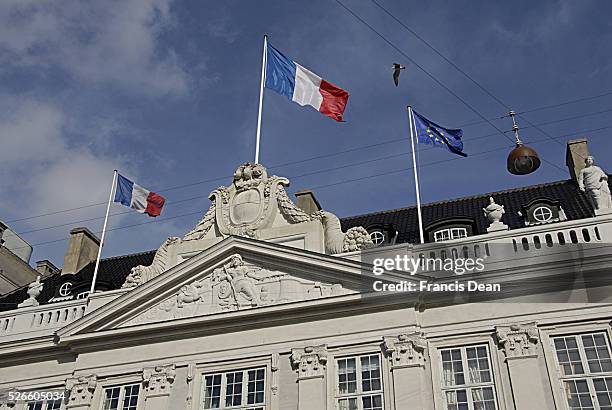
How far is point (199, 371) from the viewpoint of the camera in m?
19.6

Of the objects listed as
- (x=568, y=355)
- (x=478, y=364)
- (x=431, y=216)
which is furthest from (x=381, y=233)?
(x=568, y=355)

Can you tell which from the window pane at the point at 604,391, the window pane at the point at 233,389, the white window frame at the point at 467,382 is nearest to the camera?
the window pane at the point at 604,391

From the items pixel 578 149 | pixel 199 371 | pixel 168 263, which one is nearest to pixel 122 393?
pixel 199 371

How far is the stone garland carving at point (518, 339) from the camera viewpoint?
1705 cm

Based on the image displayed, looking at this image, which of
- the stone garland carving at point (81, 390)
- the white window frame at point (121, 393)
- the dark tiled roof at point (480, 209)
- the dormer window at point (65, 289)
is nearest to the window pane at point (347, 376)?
the white window frame at point (121, 393)

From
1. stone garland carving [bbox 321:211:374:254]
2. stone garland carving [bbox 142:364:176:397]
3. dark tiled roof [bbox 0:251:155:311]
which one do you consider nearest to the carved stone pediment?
stone garland carving [bbox 321:211:374:254]

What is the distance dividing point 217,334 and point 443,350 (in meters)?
6.67

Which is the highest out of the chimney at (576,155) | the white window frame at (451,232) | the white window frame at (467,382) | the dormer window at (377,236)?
the chimney at (576,155)

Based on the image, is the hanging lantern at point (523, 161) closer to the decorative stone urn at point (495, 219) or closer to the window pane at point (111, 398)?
the decorative stone urn at point (495, 219)

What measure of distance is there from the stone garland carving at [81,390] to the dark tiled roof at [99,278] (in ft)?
19.9

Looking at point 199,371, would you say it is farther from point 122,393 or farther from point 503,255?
point 503,255

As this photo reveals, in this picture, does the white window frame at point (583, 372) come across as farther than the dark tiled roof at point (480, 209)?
No

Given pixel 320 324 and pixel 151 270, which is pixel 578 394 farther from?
pixel 151 270

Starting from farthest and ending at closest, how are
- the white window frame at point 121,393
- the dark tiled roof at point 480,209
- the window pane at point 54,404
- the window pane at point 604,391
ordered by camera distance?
the dark tiled roof at point 480,209 → the window pane at point 54,404 → the white window frame at point 121,393 → the window pane at point 604,391
